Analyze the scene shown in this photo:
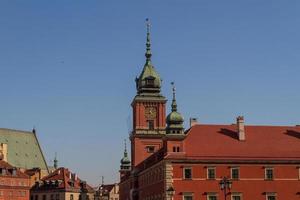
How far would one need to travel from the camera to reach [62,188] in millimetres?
124812

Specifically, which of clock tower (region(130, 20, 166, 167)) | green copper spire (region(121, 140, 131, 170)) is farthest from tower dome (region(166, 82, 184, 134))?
green copper spire (region(121, 140, 131, 170))

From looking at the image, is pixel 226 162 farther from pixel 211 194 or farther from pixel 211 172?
pixel 211 194

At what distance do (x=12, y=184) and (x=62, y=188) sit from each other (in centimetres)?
1080

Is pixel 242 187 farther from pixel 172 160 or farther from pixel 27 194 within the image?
pixel 27 194

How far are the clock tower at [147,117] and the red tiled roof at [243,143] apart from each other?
18.5 m

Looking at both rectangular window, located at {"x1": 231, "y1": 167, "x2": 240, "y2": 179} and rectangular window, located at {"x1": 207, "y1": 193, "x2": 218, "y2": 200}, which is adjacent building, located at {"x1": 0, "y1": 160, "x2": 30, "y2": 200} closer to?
rectangular window, located at {"x1": 207, "y1": 193, "x2": 218, "y2": 200}

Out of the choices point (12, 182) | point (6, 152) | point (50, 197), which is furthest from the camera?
point (6, 152)

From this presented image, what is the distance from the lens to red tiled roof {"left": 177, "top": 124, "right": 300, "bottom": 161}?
76.2 m

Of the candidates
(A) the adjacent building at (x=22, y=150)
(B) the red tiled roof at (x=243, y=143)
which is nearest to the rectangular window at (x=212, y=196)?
(B) the red tiled roof at (x=243, y=143)

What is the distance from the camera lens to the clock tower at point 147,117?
9881cm

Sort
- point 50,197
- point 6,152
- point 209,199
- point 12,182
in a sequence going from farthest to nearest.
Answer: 1. point 6,152
2. point 50,197
3. point 12,182
4. point 209,199

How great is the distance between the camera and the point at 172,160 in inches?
2926

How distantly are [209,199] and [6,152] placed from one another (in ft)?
246

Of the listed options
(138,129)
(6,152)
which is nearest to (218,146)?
(138,129)
